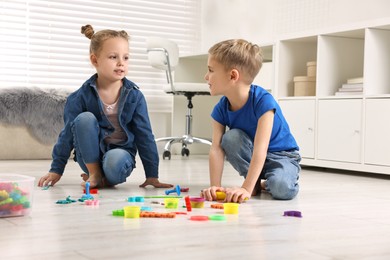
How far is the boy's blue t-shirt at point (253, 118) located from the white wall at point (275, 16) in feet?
5.94

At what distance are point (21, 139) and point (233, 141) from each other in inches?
84.8

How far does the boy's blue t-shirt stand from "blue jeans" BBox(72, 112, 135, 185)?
0.41 meters

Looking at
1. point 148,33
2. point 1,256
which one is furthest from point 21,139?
point 1,256

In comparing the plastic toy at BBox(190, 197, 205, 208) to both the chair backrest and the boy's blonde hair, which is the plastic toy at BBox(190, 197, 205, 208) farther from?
the chair backrest

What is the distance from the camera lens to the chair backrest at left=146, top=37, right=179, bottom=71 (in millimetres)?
4520

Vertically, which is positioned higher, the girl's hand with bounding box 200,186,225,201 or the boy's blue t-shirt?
the boy's blue t-shirt

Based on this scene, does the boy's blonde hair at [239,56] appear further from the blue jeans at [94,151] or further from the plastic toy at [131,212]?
the plastic toy at [131,212]

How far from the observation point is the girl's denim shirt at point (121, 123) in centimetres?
240

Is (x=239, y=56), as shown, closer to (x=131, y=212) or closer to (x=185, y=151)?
(x=131, y=212)

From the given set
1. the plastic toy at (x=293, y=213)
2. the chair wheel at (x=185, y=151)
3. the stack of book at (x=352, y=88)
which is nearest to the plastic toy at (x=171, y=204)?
the plastic toy at (x=293, y=213)

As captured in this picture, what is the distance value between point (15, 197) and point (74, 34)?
340cm

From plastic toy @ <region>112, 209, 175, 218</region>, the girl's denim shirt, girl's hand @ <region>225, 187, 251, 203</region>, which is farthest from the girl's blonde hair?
plastic toy @ <region>112, 209, 175, 218</region>

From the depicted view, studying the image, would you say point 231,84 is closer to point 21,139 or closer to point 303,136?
point 303,136

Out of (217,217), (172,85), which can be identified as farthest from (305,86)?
(217,217)
